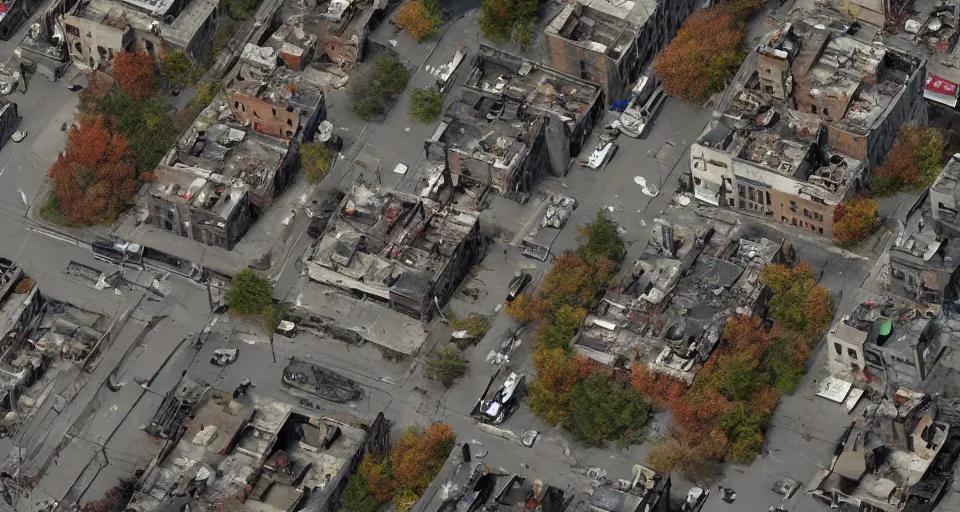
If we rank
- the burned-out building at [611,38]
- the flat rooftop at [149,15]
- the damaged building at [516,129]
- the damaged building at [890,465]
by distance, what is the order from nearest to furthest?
the damaged building at [890,465] → the damaged building at [516,129] → the burned-out building at [611,38] → the flat rooftop at [149,15]

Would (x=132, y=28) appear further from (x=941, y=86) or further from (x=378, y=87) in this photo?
(x=941, y=86)

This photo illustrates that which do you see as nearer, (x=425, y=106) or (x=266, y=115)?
(x=266, y=115)

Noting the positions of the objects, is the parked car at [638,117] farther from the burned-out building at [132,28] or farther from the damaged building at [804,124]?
the burned-out building at [132,28]

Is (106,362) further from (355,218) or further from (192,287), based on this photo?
(355,218)

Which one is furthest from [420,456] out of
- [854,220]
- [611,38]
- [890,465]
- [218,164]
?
[611,38]

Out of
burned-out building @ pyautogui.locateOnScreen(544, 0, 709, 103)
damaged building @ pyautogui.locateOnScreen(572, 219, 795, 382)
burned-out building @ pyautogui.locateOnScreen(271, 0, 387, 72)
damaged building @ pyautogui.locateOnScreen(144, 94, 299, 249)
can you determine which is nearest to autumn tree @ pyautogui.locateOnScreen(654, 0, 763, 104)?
burned-out building @ pyautogui.locateOnScreen(544, 0, 709, 103)

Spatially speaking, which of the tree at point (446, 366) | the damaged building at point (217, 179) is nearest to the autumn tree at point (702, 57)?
the damaged building at point (217, 179)
